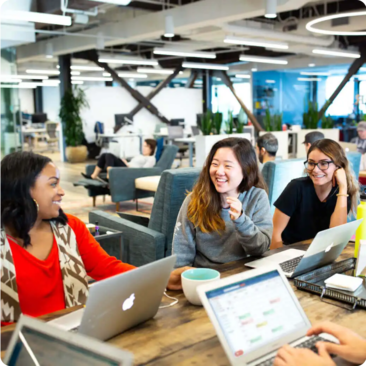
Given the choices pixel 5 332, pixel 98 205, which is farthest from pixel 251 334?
pixel 98 205

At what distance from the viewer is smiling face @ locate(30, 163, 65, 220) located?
5.60ft

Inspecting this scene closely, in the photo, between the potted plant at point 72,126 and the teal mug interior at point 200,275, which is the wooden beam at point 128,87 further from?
the teal mug interior at point 200,275

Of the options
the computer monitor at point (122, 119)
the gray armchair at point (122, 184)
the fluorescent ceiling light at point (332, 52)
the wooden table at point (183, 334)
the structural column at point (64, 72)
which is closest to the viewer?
the wooden table at point (183, 334)

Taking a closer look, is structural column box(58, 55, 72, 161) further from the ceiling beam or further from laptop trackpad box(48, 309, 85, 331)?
laptop trackpad box(48, 309, 85, 331)

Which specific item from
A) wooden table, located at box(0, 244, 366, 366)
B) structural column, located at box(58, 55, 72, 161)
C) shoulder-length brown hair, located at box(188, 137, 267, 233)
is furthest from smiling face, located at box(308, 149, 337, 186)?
structural column, located at box(58, 55, 72, 161)

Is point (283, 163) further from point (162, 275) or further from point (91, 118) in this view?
point (91, 118)

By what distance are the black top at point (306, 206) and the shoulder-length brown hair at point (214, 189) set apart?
414 millimetres

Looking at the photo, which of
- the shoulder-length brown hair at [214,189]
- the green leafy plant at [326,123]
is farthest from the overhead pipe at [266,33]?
the shoulder-length brown hair at [214,189]

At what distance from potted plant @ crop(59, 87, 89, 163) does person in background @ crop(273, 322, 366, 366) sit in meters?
12.5

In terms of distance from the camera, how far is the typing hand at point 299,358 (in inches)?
42.5

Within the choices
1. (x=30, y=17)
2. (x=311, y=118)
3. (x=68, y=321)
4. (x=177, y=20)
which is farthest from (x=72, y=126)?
(x=68, y=321)

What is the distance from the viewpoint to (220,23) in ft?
28.2

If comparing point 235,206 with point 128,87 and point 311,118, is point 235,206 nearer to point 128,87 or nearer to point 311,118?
point 311,118

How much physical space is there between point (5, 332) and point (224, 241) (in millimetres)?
1098
